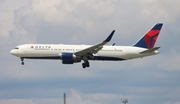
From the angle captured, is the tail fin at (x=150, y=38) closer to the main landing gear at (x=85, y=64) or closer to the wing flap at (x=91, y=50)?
the wing flap at (x=91, y=50)

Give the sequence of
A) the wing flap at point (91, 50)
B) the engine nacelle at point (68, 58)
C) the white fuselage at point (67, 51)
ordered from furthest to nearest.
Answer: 1. the engine nacelle at point (68, 58)
2. the white fuselage at point (67, 51)
3. the wing flap at point (91, 50)

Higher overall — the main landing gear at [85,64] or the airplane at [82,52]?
the airplane at [82,52]

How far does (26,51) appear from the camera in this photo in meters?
83.2

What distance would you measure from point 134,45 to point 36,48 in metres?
17.3

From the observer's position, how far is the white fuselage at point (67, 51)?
3268 inches

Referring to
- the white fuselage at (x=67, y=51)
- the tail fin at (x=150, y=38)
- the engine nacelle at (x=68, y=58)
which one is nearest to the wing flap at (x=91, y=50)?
the engine nacelle at (x=68, y=58)

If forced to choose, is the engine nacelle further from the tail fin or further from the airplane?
the tail fin

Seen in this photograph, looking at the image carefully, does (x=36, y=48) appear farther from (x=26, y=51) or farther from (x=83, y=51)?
(x=83, y=51)

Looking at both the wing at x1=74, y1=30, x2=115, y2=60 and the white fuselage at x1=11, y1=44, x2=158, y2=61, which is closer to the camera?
the wing at x1=74, y1=30, x2=115, y2=60

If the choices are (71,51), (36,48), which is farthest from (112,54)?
(36,48)

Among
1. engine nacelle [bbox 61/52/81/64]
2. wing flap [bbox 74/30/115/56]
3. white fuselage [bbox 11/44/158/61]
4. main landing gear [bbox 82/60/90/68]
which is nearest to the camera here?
wing flap [bbox 74/30/115/56]

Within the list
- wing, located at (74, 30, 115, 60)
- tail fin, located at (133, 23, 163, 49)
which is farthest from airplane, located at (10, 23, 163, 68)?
tail fin, located at (133, 23, 163, 49)

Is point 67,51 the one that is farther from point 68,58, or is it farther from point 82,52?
point 82,52

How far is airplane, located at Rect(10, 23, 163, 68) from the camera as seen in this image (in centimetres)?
8306
